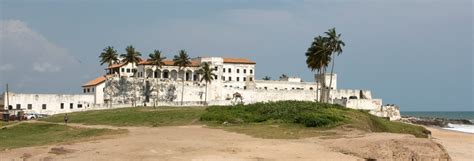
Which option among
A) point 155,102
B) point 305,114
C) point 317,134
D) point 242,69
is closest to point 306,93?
point 242,69

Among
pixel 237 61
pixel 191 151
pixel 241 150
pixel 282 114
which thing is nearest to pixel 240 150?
pixel 241 150

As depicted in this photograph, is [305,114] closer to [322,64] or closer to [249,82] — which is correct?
[322,64]

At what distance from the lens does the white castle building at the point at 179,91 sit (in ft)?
292

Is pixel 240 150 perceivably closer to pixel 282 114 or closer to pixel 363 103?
pixel 282 114

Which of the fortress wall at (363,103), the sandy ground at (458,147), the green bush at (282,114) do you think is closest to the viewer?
the green bush at (282,114)

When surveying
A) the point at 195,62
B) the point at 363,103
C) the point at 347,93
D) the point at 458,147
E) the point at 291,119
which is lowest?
the point at 458,147

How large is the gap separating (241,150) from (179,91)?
80188mm

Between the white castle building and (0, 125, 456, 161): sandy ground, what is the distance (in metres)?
63.5

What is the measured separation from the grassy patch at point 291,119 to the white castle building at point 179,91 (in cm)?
4618

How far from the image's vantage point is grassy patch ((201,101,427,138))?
3288cm

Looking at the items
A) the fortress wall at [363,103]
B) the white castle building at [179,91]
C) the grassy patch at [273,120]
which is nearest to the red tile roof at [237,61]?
the white castle building at [179,91]

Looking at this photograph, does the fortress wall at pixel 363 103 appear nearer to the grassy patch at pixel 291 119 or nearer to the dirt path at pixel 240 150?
the grassy patch at pixel 291 119

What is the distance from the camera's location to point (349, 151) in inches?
850

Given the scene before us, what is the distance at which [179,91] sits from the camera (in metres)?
102
